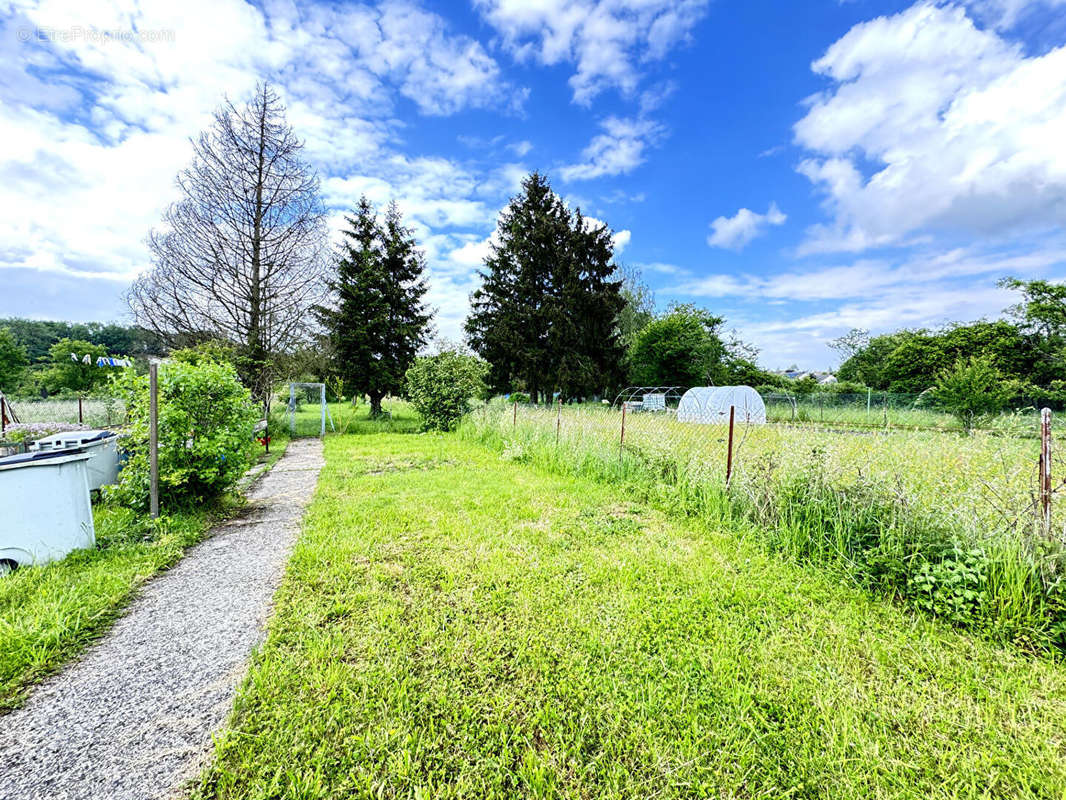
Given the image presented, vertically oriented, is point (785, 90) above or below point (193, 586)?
above

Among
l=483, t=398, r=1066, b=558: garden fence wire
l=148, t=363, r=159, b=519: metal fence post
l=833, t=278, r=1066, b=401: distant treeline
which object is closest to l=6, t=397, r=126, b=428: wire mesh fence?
l=148, t=363, r=159, b=519: metal fence post

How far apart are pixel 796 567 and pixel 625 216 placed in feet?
66.2

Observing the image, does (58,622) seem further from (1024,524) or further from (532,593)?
(1024,524)

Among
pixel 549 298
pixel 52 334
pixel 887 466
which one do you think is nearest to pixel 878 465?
pixel 887 466

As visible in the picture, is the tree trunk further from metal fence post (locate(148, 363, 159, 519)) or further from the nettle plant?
metal fence post (locate(148, 363, 159, 519))

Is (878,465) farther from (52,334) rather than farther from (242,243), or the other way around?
(52,334)

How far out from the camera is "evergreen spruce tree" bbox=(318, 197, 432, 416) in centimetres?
1483

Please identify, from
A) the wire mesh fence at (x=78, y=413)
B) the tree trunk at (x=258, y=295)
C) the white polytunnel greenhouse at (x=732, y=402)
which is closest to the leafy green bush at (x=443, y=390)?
the tree trunk at (x=258, y=295)

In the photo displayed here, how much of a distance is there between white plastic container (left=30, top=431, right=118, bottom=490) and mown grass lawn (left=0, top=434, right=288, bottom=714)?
49 cm

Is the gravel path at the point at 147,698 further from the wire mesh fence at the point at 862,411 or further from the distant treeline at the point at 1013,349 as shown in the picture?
the distant treeline at the point at 1013,349

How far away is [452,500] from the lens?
5332mm

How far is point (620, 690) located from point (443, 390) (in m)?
11.8

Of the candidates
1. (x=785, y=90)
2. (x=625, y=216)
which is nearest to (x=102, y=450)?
(x=785, y=90)

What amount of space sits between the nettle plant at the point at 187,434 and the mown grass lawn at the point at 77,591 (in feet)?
1.13
